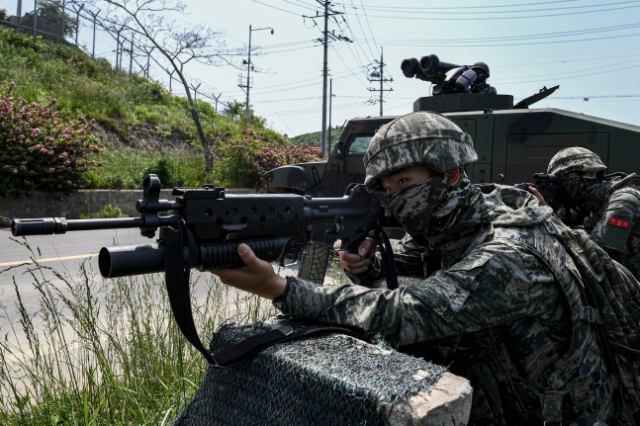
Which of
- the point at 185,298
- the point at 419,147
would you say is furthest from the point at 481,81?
the point at 185,298

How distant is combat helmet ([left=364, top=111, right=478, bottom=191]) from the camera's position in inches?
80.1

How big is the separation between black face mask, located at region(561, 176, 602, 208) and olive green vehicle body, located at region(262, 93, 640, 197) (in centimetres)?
97

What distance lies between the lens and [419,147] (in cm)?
205

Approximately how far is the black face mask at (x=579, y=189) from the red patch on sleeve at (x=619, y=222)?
1.93ft

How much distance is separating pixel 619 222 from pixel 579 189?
0.68 m

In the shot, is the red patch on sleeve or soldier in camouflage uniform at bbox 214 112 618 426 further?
the red patch on sleeve

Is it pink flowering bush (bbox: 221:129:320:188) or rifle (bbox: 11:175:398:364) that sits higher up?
pink flowering bush (bbox: 221:129:320:188)

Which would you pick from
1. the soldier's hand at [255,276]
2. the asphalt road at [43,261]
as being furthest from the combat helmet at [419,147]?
the asphalt road at [43,261]

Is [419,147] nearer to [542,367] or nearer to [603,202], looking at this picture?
[542,367]

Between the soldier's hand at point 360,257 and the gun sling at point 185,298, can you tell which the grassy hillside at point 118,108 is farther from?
the gun sling at point 185,298

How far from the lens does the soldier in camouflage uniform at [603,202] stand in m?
4.45

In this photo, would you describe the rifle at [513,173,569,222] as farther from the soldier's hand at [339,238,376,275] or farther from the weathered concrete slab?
the weathered concrete slab

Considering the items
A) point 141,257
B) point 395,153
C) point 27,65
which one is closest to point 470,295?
point 395,153

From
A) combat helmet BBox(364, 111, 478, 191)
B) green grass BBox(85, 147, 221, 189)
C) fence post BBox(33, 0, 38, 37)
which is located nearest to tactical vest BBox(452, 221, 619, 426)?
combat helmet BBox(364, 111, 478, 191)
